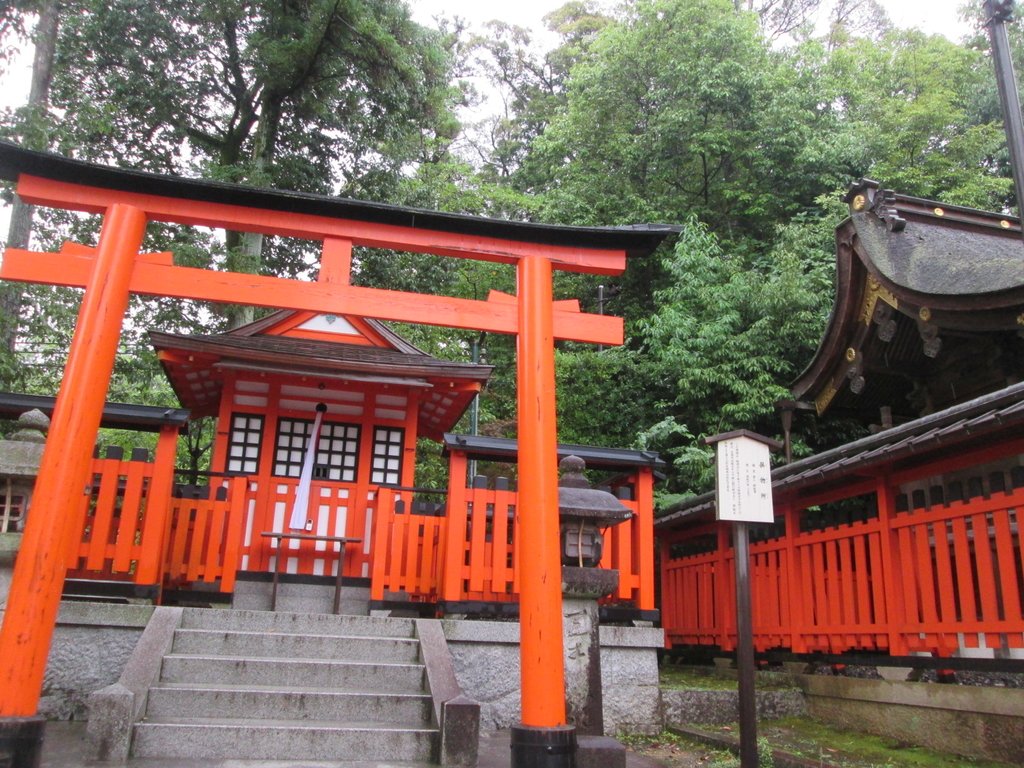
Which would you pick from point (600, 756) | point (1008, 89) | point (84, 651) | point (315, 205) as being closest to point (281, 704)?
point (84, 651)

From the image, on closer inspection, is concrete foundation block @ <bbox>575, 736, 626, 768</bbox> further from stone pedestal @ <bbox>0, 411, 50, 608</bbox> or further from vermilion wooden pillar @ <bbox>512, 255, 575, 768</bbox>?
stone pedestal @ <bbox>0, 411, 50, 608</bbox>

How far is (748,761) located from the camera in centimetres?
485

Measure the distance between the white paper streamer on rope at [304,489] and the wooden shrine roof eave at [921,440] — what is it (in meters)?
5.46

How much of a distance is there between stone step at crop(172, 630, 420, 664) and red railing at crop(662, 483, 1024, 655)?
160 inches

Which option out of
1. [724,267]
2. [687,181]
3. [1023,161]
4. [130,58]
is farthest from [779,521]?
[130,58]

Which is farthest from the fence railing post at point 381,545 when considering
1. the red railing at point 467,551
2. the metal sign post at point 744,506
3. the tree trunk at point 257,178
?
the tree trunk at point 257,178

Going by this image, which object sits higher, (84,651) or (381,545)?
(381,545)

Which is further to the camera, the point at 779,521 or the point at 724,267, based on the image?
the point at 724,267

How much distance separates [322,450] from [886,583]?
696 centimetres

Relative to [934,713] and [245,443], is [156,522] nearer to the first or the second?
[245,443]

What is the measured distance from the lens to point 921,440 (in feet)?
19.6

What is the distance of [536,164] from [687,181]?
742cm

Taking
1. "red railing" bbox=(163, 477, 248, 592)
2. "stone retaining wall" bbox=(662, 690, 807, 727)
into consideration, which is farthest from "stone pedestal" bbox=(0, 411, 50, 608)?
"stone retaining wall" bbox=(662, 690, 807, 727)

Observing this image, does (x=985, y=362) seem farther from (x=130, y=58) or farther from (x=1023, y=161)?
(x=130, y=58)
